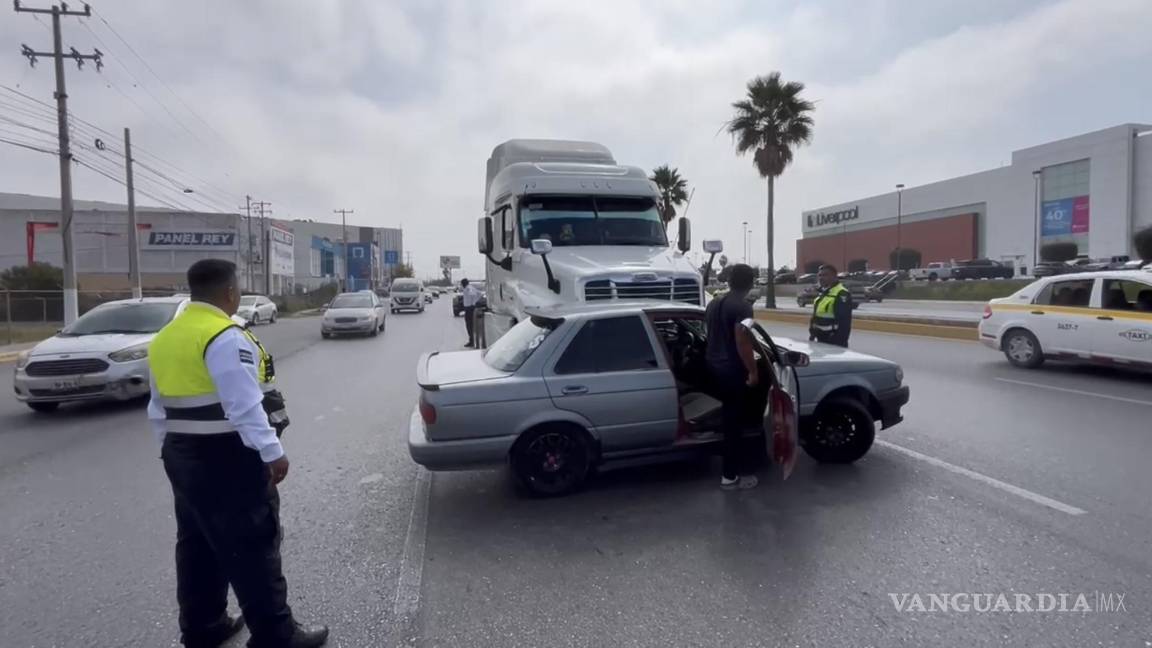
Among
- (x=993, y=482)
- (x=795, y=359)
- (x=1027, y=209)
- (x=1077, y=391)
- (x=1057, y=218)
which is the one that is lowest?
(x=993, y=482)

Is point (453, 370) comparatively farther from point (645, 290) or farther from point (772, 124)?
point (772, 124)

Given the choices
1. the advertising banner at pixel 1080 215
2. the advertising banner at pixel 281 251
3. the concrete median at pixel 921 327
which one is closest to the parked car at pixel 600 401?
the concrete median at pixel 921 327

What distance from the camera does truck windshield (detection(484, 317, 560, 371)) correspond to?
562 cm

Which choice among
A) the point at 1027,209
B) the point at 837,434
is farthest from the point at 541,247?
the point at 1027,209

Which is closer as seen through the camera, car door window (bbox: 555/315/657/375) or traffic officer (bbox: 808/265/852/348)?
car door window (bbox: 555/315/657/375)

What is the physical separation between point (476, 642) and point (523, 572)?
81 cm

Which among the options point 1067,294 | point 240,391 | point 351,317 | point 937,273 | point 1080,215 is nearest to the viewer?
point 240,391

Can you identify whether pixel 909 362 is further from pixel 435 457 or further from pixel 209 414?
pixel 209 414

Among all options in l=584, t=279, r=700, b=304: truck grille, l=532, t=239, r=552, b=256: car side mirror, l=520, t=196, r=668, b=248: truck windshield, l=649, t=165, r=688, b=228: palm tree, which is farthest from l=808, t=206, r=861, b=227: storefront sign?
l=532, t=239, r=552, b=256: car side mirror

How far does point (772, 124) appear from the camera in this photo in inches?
1180

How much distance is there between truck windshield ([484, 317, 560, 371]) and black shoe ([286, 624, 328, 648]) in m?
2.45

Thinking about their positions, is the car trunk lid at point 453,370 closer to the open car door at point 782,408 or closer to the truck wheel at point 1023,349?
the open car door at point 782,408

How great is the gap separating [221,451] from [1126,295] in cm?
1174

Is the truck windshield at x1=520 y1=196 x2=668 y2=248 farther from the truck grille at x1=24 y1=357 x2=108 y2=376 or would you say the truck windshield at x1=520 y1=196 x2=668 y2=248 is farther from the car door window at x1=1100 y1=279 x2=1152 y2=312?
the car door window at x1=1100 y1=279 x2=1152 y2=312
